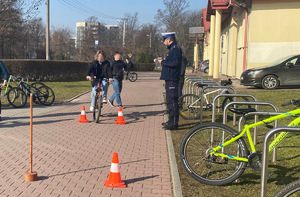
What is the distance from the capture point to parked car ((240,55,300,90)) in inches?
532

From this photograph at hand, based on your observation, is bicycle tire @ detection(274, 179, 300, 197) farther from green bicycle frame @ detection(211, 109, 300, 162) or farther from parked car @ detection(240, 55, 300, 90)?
parked car @ detection(240, 55, 300, 90)

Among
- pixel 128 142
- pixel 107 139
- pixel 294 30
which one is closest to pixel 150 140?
pixel 128 142

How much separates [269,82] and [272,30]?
374 cm

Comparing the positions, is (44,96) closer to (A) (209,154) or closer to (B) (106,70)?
(B) (106,70)

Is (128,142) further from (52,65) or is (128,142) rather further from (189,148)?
(52,65)

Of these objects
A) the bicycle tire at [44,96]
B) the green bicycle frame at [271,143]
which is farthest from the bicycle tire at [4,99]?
the green bicycle frame at [271,143]

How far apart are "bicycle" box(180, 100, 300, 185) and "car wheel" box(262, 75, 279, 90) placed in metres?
10.4

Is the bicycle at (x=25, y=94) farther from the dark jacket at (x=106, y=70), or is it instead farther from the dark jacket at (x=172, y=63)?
the dark jacket at (x=172, y=63)

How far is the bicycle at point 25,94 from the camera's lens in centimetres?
1046

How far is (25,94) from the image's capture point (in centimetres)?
1072

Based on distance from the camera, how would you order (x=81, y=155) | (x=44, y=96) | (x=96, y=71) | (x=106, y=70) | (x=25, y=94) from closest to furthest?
(x=81, y=155) < (x=96, y=71) < (x=106, y=70) < (x=25, y=94) < (x=44, y=96)

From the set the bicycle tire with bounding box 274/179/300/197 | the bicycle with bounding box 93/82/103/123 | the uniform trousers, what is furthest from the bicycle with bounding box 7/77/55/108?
the bicycle tire with bounding box 274/179/300/197

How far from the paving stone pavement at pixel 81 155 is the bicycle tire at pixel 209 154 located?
44 cm

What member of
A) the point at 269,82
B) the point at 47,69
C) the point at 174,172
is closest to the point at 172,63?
the point at 174,172
